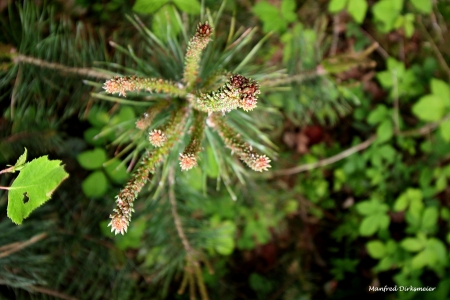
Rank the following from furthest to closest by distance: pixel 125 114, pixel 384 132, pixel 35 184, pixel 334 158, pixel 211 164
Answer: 1. pixel 334 158
2. pixel 384 132
3. pixel 125 114
4. pixel 211 164
5. pixel 35 184

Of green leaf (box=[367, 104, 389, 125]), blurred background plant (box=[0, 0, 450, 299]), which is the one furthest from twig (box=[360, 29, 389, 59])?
green leaf (box=[367, 104, 389, 125])

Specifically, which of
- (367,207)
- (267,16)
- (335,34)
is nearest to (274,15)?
(267,16)

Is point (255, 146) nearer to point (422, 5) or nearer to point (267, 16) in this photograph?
point (267, 16)

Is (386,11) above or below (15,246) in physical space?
above

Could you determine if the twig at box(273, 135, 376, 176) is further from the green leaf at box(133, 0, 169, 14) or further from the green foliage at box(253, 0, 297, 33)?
the green leaf at box(133, 0, 169, 14)

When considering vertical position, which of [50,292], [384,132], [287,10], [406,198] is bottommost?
[50,292]

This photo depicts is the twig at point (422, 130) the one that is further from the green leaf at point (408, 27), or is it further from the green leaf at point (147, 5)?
the green leaf at point (147, 5)
